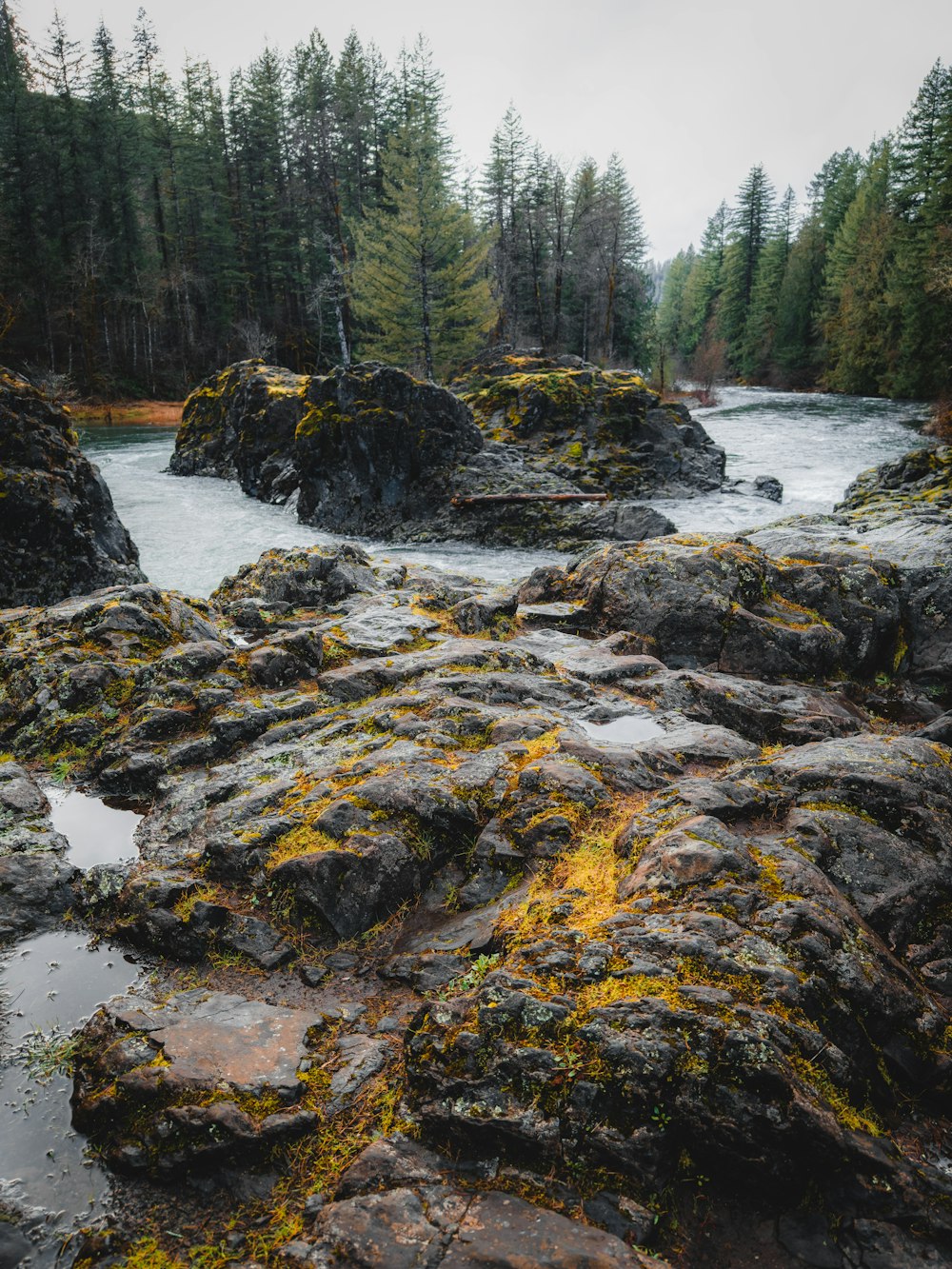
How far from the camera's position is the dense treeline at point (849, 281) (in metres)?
44.4

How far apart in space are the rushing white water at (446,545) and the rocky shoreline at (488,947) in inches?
297

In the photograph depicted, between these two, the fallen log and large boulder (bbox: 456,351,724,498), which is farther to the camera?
large boulder (bbox: 456,351,724,498)

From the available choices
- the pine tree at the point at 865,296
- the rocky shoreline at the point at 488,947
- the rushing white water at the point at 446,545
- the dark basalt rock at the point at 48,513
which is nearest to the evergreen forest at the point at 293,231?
the pine tree at the point at 865,296

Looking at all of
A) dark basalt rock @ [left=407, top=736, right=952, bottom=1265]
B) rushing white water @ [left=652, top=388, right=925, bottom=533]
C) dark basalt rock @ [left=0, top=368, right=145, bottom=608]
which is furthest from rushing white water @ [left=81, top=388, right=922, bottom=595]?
dark basalt rock @ [left=407, top=736, right=952, bottom=1265]

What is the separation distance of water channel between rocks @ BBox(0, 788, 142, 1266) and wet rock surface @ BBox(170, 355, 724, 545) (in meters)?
16.4

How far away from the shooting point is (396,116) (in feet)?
182

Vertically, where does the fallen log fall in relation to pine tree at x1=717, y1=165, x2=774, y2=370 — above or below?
below

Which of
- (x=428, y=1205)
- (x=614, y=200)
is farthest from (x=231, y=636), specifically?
(x=614, y=200)

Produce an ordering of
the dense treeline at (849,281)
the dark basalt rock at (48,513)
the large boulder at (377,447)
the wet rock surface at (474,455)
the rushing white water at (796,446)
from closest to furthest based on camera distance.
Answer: the dark basalt rock at (48,513)
the wet rock surface at (474,455)
the rushing white water at (796,446)
the large boulder at (377,447)
the dense treeline at (849,281)

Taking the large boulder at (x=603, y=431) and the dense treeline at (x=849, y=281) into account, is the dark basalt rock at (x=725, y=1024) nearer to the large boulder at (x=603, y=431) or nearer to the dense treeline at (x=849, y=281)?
the large boulder at (x=603, y=431)

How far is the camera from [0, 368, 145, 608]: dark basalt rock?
467 inches

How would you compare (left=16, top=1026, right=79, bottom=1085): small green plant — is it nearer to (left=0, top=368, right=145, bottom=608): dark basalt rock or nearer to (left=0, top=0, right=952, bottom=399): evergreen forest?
(left=0, top=368, right=145, bottom=608): dark basalt rock

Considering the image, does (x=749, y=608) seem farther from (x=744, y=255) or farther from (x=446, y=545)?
(x=744, y=255)

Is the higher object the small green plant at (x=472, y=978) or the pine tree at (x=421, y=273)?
the pine tree at (x=421, y=273)
